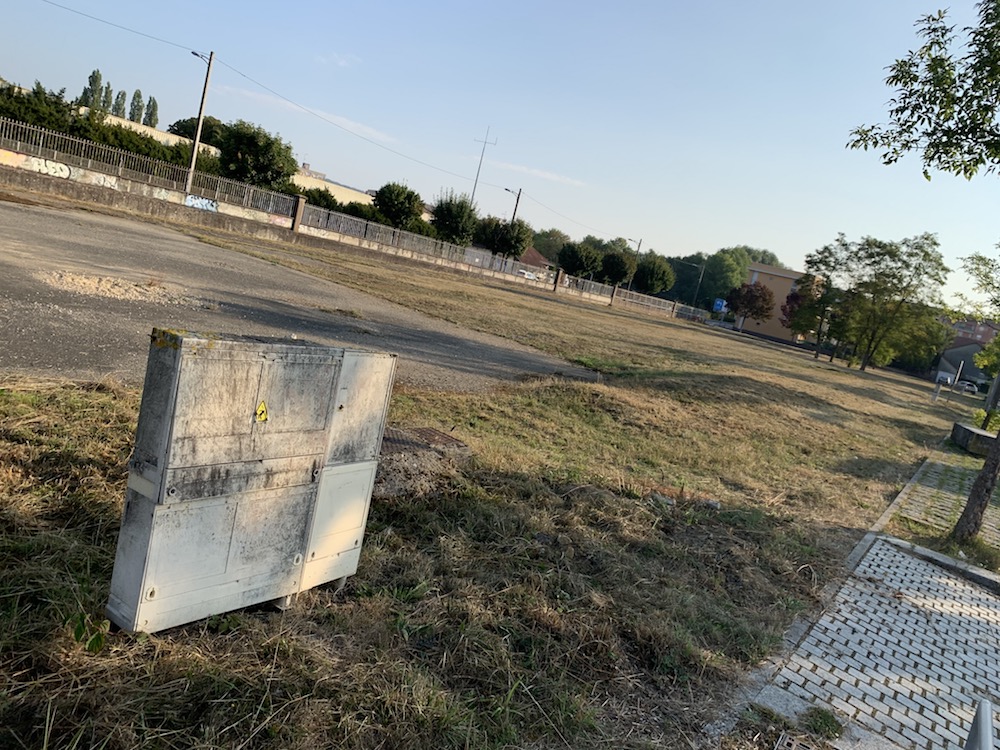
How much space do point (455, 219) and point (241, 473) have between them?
51.1 metres

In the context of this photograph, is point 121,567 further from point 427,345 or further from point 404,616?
point 427,345

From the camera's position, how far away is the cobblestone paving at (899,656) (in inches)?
130

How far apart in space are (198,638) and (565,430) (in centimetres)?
590

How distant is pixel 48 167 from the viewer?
982 inches

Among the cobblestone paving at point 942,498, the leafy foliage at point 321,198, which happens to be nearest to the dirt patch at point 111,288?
the cobblestone paving at point 942,498

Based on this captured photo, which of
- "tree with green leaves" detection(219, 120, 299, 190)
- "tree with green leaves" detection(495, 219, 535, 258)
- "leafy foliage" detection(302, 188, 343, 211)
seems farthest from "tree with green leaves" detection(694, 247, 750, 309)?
"tree with green leaves" detection(219, 120, 299, 190)

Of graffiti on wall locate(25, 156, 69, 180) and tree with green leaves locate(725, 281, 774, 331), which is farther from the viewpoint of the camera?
tree with green leaves locate(725, 281, 774, 331)

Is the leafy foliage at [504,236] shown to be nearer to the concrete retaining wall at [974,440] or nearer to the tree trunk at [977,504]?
the concrete retaining wall at [974,440]

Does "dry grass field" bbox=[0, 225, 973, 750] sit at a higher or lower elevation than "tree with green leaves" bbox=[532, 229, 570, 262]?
lower

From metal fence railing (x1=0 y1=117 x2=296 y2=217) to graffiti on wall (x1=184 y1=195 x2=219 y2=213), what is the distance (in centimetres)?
42

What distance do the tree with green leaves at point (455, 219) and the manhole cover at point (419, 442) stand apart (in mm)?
47999

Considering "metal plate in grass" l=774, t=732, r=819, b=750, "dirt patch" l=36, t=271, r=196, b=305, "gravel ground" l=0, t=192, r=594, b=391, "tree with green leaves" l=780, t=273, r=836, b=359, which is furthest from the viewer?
"tree with green leaves" l=780, t=273, r=836, b=359

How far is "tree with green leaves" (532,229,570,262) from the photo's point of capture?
391 ft

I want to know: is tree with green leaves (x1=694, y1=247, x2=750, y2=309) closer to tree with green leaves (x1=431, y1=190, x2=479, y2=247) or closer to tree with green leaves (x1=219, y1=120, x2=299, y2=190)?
tree with green leaves (x1=431, y1=190, x2=479, y2=247)
